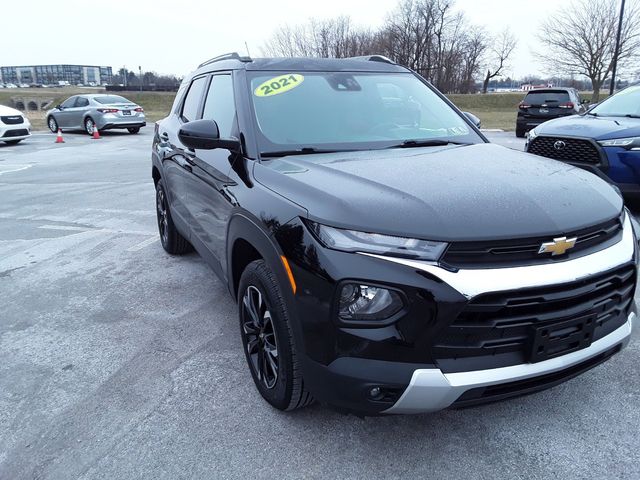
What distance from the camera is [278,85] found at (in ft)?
11.0

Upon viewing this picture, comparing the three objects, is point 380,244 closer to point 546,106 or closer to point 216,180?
point 216,180

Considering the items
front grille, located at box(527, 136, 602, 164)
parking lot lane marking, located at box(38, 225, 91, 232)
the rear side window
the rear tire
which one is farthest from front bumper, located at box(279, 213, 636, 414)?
the rear side window

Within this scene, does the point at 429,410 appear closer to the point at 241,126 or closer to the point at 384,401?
the point at 384,401

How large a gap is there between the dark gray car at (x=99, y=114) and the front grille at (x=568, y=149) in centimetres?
1638

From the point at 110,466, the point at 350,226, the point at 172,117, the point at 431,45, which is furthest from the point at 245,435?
the point at 431,45

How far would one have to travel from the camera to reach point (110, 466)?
2359 millimetres

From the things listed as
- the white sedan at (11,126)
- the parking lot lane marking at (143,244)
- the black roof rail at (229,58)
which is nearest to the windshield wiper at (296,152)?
the black roof rail at (229,58)

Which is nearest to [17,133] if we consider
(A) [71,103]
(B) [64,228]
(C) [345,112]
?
(A) [71,103]

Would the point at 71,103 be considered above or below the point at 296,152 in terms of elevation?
above

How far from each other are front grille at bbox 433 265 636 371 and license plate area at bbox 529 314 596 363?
1 centimetres

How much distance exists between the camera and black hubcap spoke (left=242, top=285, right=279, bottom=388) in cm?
263

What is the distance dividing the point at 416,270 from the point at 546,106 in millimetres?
16055

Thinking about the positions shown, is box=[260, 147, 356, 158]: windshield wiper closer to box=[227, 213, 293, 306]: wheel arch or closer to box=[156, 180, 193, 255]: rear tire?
box=[227, 213, 293, 306]: wheel arch

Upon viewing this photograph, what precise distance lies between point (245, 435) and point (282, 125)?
177 centimetres
